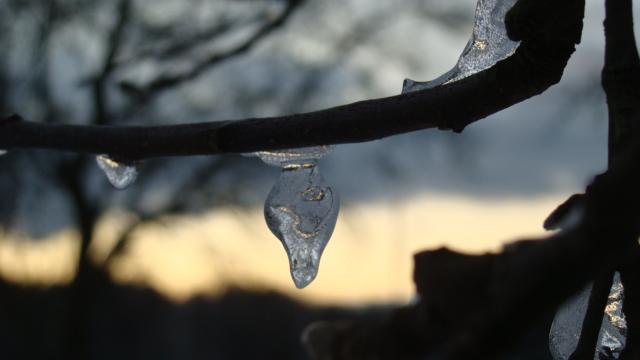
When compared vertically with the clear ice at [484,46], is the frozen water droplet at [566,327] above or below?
below

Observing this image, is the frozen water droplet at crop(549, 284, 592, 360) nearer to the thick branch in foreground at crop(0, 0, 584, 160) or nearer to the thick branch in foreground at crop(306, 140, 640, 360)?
the thick branch in foreground at crop(0, 0, 584, 160)

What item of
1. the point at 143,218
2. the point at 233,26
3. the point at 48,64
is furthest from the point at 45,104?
the point at 233,26

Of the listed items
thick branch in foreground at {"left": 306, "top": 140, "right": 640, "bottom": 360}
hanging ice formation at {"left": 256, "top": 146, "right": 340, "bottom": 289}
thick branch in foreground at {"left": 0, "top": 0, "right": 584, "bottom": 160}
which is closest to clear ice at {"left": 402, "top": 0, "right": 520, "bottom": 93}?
thick branch in foreground at {"left": 0, "top": 0, "right": 584, "bottom": 160}

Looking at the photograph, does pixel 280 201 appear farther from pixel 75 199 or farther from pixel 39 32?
pixel 75 199

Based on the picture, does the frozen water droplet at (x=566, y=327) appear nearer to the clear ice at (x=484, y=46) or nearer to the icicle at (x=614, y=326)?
the icicle at (x=614, y=326)

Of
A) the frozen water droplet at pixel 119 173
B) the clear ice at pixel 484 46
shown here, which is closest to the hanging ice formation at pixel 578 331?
the clear ice at pixel 484 46
